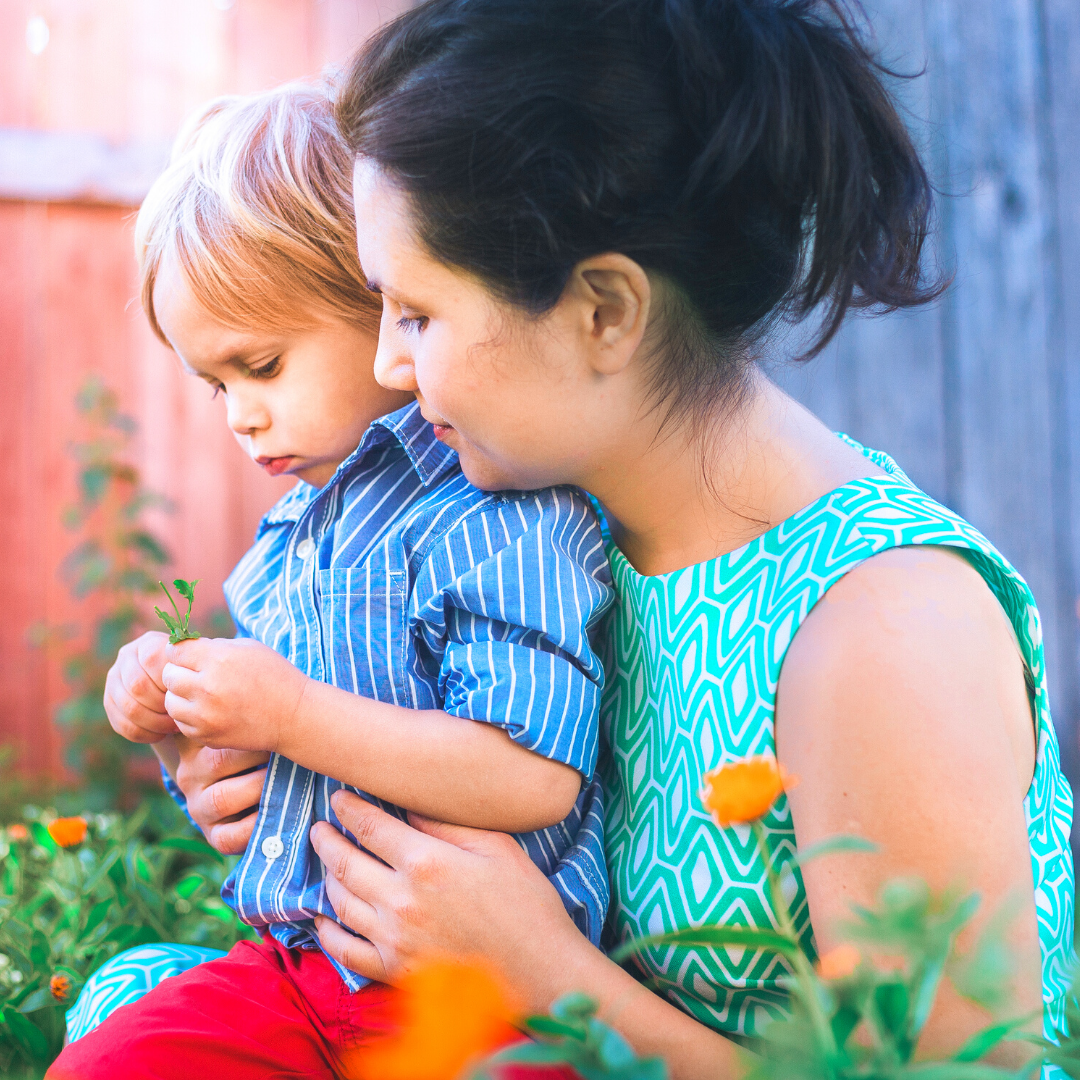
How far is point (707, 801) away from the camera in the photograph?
634 mm

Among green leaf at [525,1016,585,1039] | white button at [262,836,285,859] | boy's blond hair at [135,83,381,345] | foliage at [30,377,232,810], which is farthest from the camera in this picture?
foliage at [30,377,232,810]

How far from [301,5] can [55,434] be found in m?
1.46

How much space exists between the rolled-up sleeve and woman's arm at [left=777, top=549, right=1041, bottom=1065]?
22cm

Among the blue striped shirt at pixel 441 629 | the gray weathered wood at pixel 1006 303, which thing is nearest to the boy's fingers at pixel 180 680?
the blue striped shirt at pixel 441 629

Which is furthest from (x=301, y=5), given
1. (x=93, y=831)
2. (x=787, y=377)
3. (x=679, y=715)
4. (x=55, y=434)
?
(x=679, y=715)

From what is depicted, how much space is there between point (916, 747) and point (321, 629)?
0.65 m

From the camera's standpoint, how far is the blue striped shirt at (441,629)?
0.98m

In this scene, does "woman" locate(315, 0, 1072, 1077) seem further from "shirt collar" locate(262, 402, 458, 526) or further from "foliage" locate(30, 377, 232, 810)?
"foliage" locate(30, 377, 232, 810)

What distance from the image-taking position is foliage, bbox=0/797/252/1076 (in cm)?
125

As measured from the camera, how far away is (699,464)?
1033 millimetres

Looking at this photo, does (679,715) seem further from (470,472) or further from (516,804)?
(470,472)

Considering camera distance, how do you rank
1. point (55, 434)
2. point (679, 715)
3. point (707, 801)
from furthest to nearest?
point (55, 434)
point (679, 715)
point (707, 801)

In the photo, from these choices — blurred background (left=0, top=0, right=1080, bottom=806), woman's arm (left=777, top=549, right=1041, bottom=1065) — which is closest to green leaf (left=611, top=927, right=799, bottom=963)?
woman's arm (left=777, top=549, right=1041, bottom=1065)

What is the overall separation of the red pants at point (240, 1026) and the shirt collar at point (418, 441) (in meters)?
0.57
